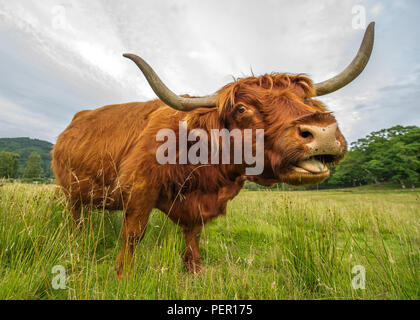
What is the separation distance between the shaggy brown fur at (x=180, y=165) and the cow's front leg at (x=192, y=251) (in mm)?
14

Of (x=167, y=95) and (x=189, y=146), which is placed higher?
(x=167, y=95)

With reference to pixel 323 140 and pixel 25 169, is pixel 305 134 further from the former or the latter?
pixel 25 169

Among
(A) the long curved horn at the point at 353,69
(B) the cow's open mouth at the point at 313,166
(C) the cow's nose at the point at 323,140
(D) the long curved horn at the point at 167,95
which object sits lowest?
(B) the cow's open mouth at the point at 313,166

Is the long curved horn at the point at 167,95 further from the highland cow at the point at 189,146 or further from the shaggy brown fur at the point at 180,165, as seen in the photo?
the shaggy brown fur at the point at 180,165

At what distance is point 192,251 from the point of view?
2951 mm

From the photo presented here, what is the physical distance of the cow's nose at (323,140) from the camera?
5.54ft

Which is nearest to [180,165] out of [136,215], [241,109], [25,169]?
[136,215]

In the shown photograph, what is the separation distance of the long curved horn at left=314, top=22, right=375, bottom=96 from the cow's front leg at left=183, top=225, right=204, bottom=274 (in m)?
2.76

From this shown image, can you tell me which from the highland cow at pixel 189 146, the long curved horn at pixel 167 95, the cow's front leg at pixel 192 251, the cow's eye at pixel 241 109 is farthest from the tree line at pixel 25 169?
the cow's eye at pixel 241 109

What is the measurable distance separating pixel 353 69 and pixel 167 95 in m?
2.49
